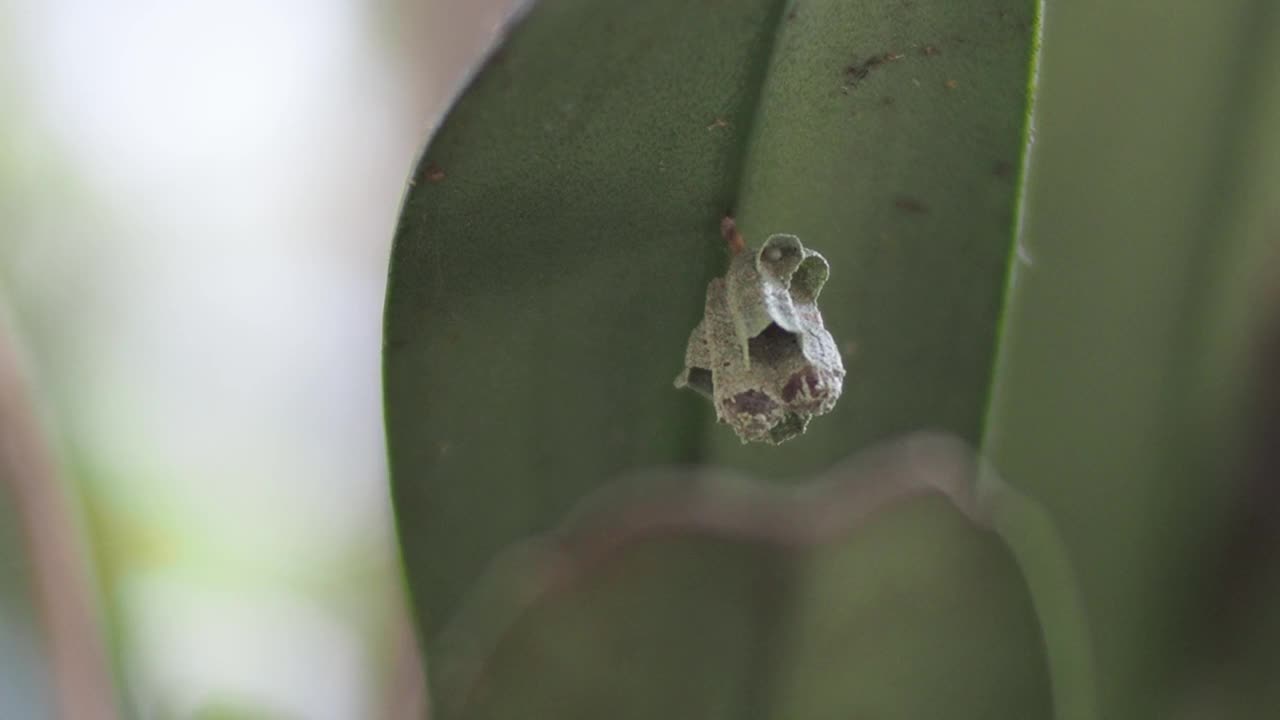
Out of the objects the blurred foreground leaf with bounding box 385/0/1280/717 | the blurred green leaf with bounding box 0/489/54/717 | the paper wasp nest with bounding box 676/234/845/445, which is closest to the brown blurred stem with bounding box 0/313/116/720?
the blurred green leaf with bounding box 0/489/54/717

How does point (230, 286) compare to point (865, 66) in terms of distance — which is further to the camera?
point (230, 286)

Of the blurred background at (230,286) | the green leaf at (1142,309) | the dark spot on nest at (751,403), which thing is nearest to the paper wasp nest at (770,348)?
the dark spot on nest at (751,403)

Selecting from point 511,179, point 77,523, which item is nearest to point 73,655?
point 77,523

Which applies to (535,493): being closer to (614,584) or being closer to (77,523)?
(614,584)

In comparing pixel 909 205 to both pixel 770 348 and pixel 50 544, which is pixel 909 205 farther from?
pixel 50 544

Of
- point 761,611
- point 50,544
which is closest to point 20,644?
point 50,544
